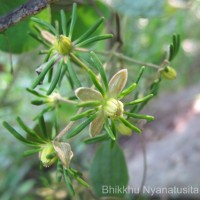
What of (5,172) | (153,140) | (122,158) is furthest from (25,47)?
(153,140)

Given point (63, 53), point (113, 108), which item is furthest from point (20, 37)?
point (113, 108)

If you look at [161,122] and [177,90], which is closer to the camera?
[161,122]

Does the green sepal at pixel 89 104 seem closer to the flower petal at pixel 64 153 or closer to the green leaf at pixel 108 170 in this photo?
the flower petal at pixel 64 153

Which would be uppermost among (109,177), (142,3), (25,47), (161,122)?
(161,122)

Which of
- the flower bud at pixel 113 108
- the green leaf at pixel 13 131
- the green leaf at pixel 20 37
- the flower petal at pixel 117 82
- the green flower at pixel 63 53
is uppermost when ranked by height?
the green leaf at pixel 20 37

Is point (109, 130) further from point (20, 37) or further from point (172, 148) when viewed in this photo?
point (172, 148)

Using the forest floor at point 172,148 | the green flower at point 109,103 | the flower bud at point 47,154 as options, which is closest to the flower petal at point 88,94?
the green flower at point 109,103

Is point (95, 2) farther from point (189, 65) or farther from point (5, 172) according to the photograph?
point (189, 65)
